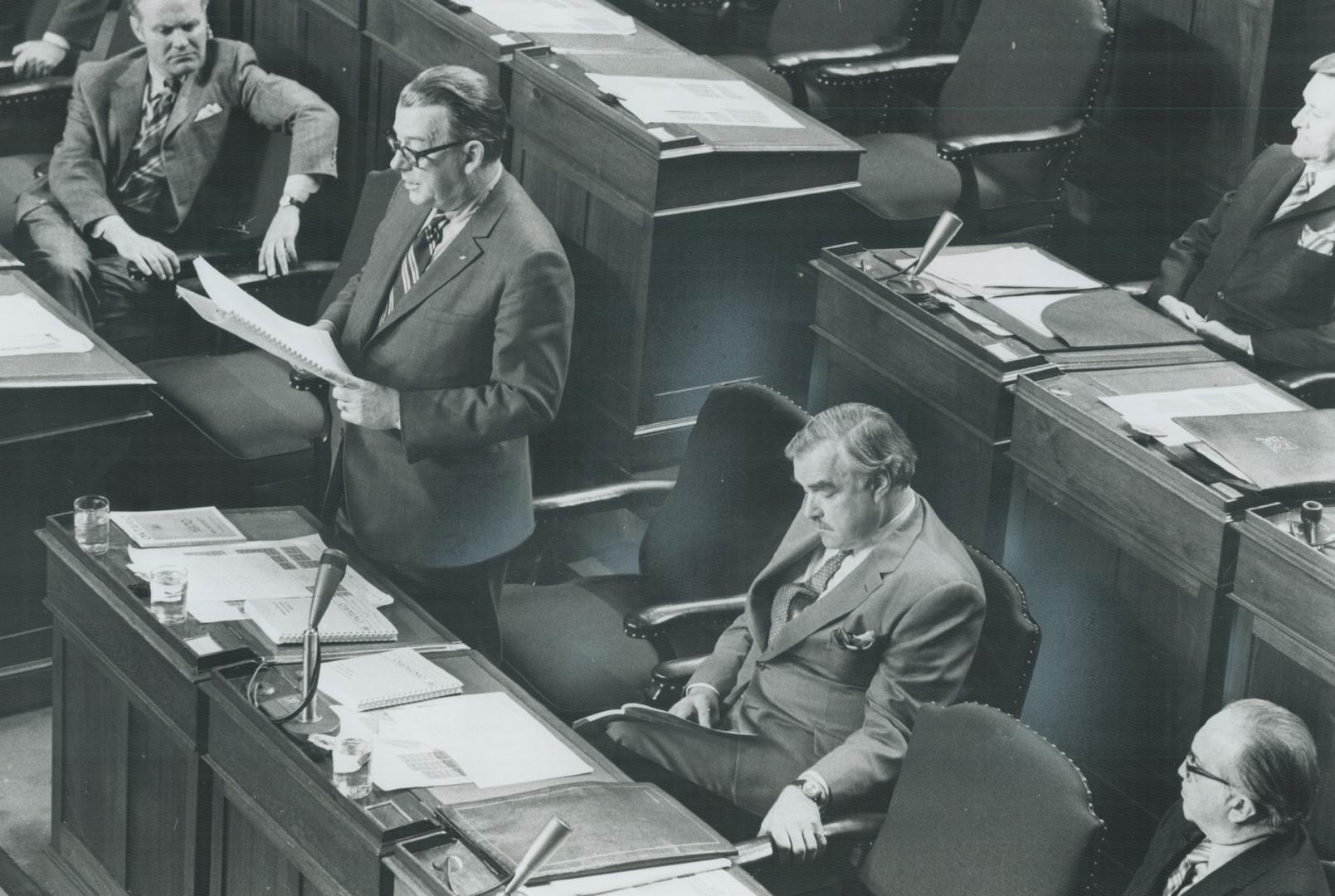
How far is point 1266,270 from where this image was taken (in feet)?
15.5

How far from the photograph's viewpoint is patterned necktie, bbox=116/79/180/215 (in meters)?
5.48

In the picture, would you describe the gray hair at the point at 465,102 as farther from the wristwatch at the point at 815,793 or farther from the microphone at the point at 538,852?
the microphone at the point at 538,852

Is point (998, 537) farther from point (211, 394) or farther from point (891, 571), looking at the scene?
point (211, 394)

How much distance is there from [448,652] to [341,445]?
2.75 ft

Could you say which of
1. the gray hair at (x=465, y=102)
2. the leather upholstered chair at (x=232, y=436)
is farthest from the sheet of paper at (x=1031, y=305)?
the leather upholstered chair at (x=232, y=436)

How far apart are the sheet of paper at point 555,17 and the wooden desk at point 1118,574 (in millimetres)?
1789

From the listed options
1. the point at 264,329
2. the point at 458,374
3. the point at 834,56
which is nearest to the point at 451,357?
the point at 458,374

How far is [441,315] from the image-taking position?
4109 millimetres

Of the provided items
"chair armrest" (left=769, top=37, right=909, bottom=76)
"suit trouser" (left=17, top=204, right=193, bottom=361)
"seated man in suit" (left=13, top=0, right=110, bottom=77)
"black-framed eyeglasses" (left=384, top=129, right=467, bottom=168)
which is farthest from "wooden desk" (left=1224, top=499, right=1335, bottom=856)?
"seated man in suit" (left=13, top=0, right=110, bottom=77)

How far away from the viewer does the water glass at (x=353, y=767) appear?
10.5 ft

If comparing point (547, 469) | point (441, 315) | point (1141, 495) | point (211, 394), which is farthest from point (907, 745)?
point (211, 394)

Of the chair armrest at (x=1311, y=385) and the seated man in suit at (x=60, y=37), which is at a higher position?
the seated man in suit at (x=60, y=37)

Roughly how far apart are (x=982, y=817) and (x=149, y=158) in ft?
10.7

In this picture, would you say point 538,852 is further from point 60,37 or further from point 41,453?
point 60,37
